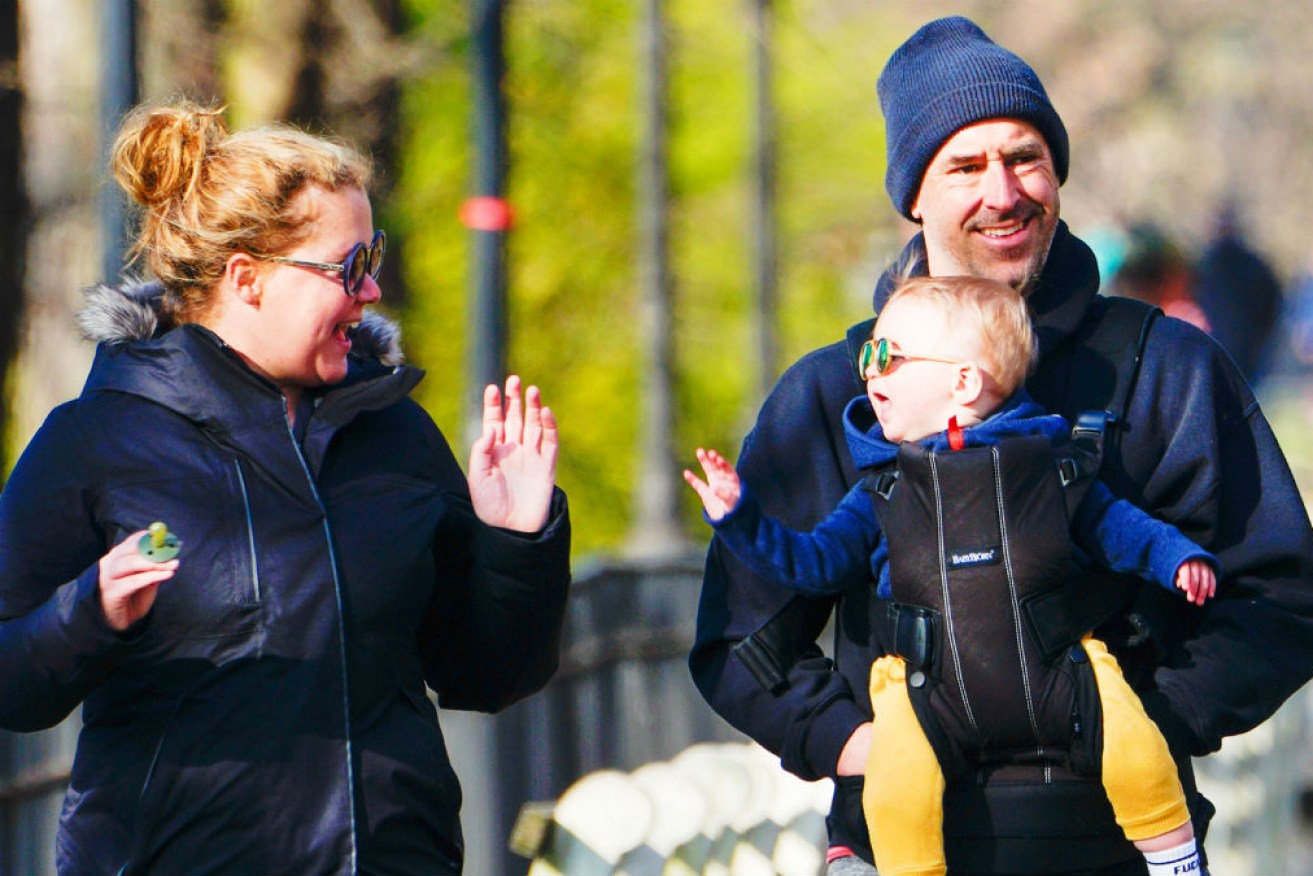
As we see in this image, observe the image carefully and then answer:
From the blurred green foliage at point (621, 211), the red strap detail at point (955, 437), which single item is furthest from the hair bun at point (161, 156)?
the blurred green foliage at point (621, 211)

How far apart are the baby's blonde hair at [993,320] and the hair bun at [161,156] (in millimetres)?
1094

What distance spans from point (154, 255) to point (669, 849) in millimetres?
1357

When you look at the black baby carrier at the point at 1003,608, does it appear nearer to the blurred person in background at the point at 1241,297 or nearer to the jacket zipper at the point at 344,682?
the jacket zipper at the point at 344,682

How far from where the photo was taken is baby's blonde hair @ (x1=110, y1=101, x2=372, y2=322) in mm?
3689

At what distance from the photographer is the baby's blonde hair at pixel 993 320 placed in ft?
11.6

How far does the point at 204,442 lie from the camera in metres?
3.58

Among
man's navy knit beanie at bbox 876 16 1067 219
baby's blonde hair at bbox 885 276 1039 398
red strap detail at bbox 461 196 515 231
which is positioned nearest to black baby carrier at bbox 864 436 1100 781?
baby's blonde hair at bbox 885 276 1039 398

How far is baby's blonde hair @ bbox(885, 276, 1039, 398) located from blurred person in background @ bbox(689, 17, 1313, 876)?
116 mm

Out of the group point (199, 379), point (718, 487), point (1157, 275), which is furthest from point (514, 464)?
point (1157, 275)

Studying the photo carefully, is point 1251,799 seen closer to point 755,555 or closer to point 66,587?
point 755,555

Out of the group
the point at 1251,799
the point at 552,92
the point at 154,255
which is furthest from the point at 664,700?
the point at 552,92

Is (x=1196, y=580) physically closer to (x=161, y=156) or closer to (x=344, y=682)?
(x=344, y=682)

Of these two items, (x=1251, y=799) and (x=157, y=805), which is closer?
(x=157, y=805)

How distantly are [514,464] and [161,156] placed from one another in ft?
2.32
